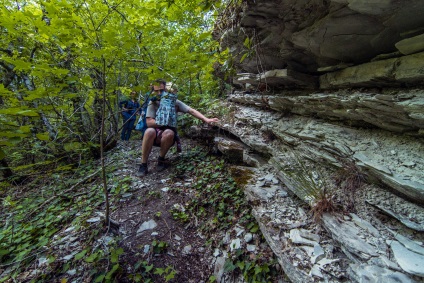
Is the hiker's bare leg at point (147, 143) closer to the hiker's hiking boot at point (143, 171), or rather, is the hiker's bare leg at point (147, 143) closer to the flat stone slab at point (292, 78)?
the hiker's hiking boot at point (143, 171)

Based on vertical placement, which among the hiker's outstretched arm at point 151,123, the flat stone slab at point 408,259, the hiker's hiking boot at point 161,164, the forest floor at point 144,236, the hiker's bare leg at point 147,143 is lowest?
the forest floor at point 144,236

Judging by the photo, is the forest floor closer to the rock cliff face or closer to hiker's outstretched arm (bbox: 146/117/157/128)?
the rock cliff face

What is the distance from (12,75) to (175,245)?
719 centimetres

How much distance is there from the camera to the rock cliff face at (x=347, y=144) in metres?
1.62

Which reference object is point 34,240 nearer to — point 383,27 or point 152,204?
point 152,204

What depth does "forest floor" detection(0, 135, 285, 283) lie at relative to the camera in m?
2.60

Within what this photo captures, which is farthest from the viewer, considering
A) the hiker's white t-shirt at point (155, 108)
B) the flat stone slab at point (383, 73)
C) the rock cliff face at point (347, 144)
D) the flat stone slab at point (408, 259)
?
the hiker's white t-shirt at point (155, 108)

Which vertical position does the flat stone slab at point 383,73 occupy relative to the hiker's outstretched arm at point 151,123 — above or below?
above

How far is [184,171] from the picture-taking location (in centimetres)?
509

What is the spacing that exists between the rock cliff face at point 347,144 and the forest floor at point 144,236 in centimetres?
57

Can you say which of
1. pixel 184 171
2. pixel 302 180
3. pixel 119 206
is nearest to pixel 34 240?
pixel 119 206

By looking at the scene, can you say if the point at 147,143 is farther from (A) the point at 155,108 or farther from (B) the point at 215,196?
(B) the point at 215,196

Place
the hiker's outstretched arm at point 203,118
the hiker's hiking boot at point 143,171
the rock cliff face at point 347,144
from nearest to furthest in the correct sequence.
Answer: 1. the rock cliff face at point 347,144
2. the hiker's outstretched arm at point 203,118
3. the hiker's hiking boot at point 143,171

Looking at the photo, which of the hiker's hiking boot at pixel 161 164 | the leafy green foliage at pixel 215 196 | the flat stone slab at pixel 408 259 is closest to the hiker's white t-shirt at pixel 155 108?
the hiker's hiking boot at pixel 161 164
